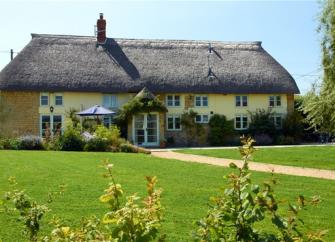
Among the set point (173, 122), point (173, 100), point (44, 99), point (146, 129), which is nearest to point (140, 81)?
point (173, 100)

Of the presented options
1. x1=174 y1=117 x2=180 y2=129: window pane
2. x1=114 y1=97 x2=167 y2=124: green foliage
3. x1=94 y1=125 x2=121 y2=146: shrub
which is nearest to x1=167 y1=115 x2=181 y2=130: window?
x1=174 y1=117 x2=180 y2=129: window pane

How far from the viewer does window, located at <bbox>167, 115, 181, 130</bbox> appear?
39031 mm

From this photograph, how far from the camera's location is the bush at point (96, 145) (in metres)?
28.0

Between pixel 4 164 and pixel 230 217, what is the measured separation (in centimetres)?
1533

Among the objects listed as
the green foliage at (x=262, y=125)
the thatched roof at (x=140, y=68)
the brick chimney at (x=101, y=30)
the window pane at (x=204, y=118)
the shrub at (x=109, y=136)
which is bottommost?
the shrub at (x=109, y=136)

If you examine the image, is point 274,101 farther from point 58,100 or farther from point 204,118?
point 58,100

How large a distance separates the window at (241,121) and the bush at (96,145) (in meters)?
14.9

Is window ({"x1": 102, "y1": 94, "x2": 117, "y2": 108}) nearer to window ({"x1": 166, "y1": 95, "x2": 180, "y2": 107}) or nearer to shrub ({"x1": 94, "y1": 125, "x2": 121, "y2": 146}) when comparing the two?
window ({"x1": 166, "y1": 95, "x2": 180, "y2": 107})

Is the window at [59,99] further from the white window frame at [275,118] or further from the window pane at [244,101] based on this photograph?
the white window frame at [275,118]

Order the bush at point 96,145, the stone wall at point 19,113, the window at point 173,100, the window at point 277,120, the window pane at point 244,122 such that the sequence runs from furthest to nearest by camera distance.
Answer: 1. the window pane at point 244,122
2. the window at point 277,120
3. the window at point 173,100
4. the stone wall at point 19,113
5. the bush at point 96,145

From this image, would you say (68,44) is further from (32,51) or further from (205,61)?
(205,61)

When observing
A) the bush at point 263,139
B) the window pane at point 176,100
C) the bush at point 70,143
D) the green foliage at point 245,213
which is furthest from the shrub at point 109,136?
the green foliage at point 245,213

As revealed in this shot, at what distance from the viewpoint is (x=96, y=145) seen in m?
28.1

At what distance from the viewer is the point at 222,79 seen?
40.5 meters
